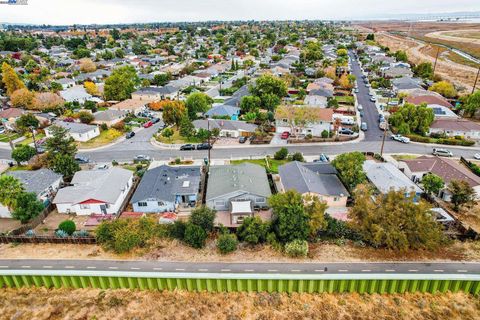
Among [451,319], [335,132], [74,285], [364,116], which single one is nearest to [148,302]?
[74,285]

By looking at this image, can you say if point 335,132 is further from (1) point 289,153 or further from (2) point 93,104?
(2) point 93,104

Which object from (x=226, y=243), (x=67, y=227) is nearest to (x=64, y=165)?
(x=67, y=227)

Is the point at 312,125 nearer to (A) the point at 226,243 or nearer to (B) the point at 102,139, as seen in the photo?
(A) the point at 226,243

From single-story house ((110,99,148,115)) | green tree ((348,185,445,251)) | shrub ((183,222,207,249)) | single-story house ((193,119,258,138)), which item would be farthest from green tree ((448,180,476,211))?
single-story house ((110,99,148,115))

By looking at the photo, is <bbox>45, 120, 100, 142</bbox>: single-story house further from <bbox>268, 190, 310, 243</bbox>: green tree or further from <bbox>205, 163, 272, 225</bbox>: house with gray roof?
<bbox>268, 190, 310, 243</bbox>: green tree

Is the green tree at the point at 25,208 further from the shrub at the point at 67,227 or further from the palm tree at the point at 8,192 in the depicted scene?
the shrub at the point at 67,227

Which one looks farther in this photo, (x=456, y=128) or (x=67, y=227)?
(x=456, y=128)

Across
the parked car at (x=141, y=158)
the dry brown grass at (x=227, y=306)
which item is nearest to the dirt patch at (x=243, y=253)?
the dry brown grass at (x=227, y=306)
